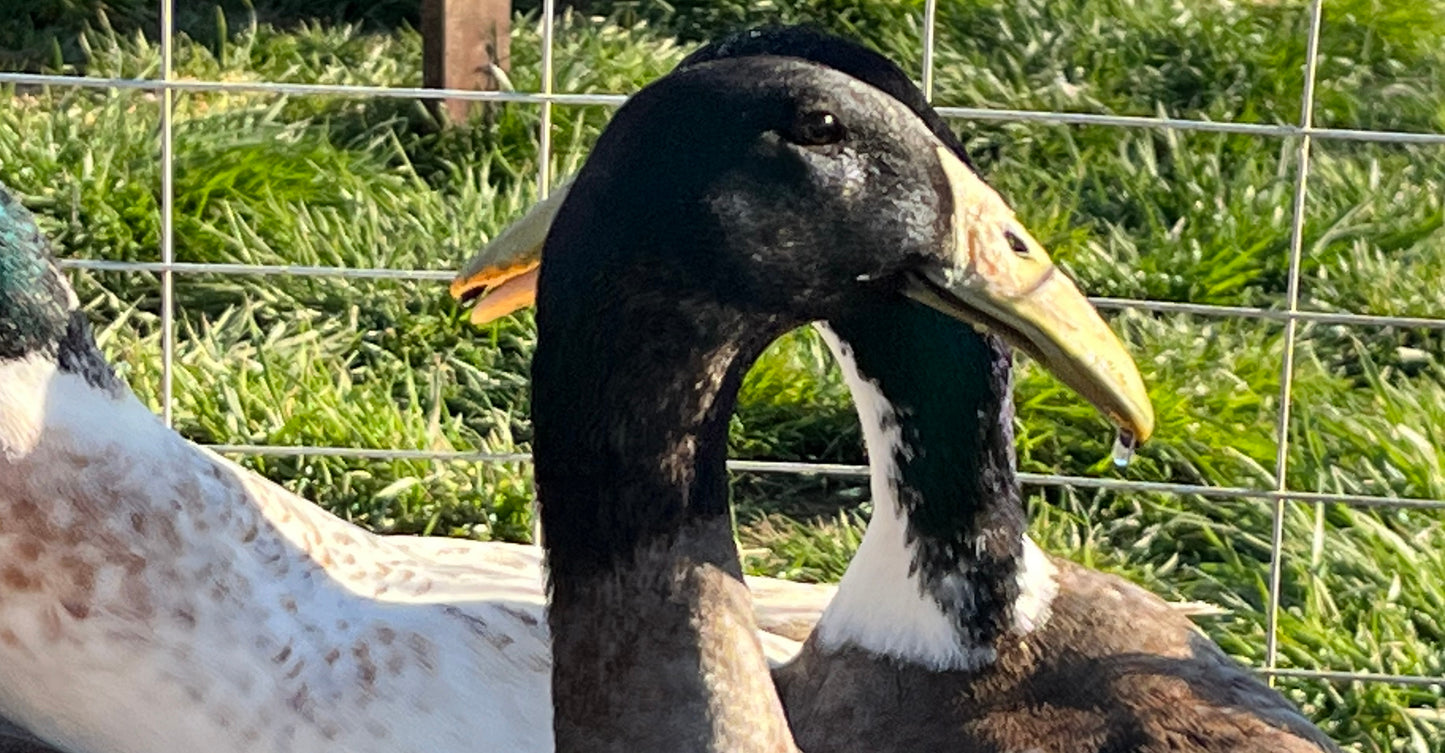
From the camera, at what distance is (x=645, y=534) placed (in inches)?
74.1

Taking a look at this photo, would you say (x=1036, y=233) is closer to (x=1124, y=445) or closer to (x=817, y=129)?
(x=1124, y=445)

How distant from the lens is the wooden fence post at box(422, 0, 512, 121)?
4.51 metres

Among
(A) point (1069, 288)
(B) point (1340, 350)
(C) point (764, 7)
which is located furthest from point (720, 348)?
(C) point (764, 7)

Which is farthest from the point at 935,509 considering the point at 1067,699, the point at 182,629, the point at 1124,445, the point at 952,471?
the point at 182,629

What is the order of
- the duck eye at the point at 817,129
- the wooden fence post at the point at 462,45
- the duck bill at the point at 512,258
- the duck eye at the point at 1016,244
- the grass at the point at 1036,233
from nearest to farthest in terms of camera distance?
the duck eye at the point at 817,129, the duck eye at the point at 1016,244, the duck bill at the point at 512,258, the grass at the point at 1036,233, the wooden fence post at the point at 462,45

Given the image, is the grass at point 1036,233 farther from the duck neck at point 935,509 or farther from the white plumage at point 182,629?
the white plumage at point 182,629

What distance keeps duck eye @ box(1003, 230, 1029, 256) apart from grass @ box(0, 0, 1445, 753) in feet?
4.65

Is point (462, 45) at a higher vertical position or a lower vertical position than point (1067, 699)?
lower

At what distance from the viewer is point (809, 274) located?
1.88m

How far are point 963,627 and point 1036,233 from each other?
6.60ft

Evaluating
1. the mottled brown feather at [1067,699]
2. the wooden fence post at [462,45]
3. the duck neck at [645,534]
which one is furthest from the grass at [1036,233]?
the duck neck at [645,534]

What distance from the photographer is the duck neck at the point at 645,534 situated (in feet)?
6.01

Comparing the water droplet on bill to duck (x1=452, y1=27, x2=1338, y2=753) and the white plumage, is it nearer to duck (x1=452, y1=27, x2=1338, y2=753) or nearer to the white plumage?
duck (x1=452, y1=27, x2=1338, y2=753)

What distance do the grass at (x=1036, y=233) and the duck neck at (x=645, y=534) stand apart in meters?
1.48
